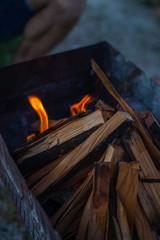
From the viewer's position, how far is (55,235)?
1.06m

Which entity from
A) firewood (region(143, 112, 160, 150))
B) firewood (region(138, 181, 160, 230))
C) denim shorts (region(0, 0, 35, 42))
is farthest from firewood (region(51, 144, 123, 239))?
denim shorts (region(0, 0, 35, 42))

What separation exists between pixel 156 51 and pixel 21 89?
2.95 meters

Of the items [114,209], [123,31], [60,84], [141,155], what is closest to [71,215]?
[114,209]

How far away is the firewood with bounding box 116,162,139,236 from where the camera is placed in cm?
124

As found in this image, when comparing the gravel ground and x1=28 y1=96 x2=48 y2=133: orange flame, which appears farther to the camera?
the gravel ground

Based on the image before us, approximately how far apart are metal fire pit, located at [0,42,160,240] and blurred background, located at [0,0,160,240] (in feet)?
4.40

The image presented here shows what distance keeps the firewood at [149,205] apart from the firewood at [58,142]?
44cm

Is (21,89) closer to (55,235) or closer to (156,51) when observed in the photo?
(55,235)

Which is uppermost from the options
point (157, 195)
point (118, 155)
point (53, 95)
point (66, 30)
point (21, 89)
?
point (66, 30)

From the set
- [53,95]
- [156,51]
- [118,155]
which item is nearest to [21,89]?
[53,95]

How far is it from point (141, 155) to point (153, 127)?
0.84ft

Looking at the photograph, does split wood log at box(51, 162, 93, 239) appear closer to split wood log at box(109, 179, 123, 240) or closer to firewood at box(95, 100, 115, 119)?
split wood log at box(109, 179, 123, 240)

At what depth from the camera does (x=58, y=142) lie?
1.53 m

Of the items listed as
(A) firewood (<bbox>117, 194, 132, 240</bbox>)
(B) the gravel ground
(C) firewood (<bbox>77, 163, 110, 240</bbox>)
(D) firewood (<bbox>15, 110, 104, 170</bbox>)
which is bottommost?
(A) firewood (<bbox>117, 194, 132, 240</bbox>)
